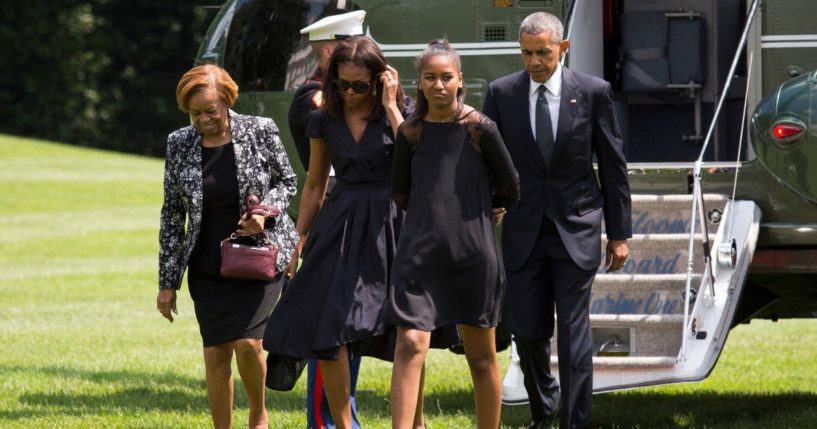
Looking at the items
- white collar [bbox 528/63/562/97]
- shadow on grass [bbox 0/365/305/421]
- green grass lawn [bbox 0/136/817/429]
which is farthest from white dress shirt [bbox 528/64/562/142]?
shadow on grass [bbox 0/365/305/421]

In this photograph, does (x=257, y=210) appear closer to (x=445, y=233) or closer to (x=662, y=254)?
(x=445, y=233)

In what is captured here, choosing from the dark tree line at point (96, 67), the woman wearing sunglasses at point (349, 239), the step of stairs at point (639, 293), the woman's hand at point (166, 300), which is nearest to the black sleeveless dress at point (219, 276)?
the woman's hand at point (166, 300)

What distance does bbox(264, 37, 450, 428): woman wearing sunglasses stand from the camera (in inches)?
208

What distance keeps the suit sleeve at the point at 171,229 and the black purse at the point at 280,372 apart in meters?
0.49

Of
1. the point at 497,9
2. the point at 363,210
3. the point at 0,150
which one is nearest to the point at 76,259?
the point at 497,9

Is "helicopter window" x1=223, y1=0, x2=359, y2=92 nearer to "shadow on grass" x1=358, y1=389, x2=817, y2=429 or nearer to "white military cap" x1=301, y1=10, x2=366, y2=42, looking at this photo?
"white military cap" x1=301, y1=10, x2=366, y2=42

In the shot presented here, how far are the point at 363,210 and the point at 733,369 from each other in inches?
183

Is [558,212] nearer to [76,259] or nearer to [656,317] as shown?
[656,317]

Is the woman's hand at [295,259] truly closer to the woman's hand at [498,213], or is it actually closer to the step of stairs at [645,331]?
the woman's hand at [498,213]

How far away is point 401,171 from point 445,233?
0.95 ft

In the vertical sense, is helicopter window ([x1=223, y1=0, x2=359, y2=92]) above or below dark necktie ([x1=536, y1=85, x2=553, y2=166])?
above

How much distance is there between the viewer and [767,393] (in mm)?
8195

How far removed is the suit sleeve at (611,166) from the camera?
18.2ft

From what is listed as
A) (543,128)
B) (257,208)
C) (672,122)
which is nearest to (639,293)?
(543,128)
